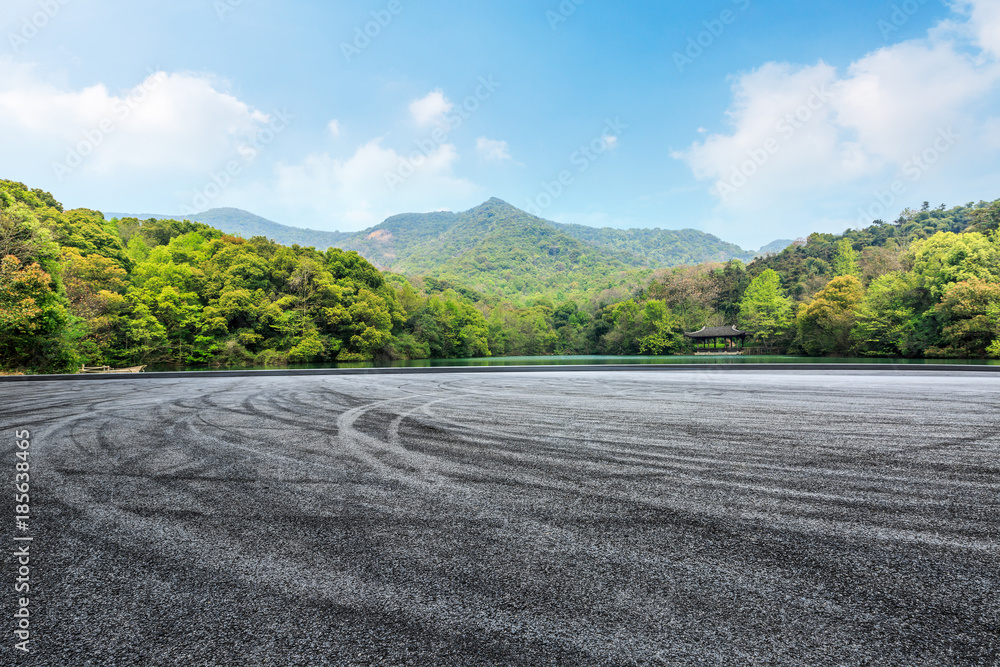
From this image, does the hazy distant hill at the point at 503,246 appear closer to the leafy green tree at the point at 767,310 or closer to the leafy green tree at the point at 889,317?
the leafy green tree at the point at 767,310

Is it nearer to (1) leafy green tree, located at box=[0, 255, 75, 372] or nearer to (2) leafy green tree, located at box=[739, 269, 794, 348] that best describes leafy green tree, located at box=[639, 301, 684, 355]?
(2) leafy green tree, located at box=[739, 269, 794, 348]

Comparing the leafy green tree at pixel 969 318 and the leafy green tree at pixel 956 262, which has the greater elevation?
the leafy green tree at pixel 956 262

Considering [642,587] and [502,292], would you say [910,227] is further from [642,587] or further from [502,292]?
[642,587]

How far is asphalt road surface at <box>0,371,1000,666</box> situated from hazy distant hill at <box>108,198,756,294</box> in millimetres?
86075

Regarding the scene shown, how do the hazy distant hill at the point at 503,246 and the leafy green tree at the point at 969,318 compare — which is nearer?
the leafy green tree at the point at 969,318

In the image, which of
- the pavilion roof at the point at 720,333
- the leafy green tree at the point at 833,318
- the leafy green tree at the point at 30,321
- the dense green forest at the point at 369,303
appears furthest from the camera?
the pavilion roof at the point at 720,333

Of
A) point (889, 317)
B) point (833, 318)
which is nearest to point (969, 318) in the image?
point (889, 317)

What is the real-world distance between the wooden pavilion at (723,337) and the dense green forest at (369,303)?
2.53 m

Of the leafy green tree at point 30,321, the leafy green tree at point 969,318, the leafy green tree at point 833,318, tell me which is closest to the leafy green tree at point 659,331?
the leafy green tree at point 833,318

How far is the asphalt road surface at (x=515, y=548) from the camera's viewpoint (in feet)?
4.84

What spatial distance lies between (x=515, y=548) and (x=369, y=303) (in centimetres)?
3890

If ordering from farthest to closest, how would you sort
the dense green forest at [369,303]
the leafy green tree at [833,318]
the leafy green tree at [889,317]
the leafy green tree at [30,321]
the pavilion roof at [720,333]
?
the pavilion roof at [720,333]
the leafy green tree at [833,318]
the leafy green tree at [889,317]
the dense green forest at [369,303]
the leafy green tree at [30,321]

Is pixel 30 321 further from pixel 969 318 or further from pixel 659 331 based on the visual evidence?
pixel 659 331

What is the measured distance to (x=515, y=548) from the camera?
84.7 inches
